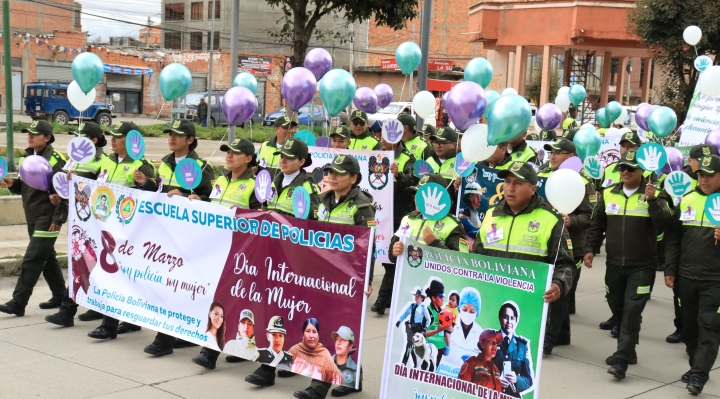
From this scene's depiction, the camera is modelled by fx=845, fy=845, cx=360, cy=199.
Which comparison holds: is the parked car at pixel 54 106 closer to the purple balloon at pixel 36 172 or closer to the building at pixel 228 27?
the building at pixel 228 27

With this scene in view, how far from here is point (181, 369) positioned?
6.64 metres

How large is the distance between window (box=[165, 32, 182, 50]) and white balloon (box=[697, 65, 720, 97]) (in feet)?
219

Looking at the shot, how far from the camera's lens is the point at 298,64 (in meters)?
14.2

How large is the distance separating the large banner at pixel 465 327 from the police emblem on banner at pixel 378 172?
420cm

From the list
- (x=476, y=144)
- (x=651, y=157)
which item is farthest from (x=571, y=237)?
(x=476, y=144)

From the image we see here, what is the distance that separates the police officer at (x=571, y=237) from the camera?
7590 mm

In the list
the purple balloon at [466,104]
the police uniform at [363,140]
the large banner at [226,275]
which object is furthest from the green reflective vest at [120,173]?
the police uniform at [363,140]

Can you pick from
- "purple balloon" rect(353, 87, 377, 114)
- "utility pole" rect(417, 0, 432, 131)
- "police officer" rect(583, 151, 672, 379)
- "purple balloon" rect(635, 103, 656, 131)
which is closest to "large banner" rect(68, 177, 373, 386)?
"police officer" rect(583, 151, 672, 379)

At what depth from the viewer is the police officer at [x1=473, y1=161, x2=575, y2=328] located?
5.74 meters

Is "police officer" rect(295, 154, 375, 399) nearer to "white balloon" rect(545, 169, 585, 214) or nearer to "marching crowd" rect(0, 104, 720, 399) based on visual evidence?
"marching crowd" rect(0, 104, 720, 399)

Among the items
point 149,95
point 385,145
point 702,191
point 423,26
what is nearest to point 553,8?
point 423,26

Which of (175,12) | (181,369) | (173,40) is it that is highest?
(175,12)

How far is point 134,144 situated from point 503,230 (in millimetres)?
3490

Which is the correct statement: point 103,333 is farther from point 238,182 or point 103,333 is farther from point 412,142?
point 412,142
